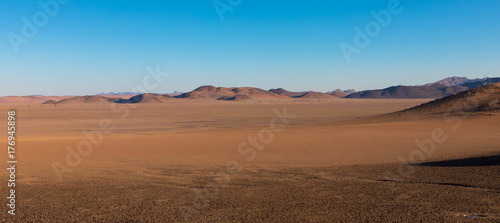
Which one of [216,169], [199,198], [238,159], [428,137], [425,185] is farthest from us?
[428,137]

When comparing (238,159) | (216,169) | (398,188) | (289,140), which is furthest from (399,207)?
(289,140)

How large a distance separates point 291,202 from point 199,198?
5.88 feet

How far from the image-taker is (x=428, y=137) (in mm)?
16797

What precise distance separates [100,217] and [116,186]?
225 cm

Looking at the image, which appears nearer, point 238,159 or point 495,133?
point 238,159

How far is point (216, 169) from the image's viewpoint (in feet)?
33.2

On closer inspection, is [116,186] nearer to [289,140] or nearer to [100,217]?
[100,217]

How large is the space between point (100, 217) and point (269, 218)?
277 centimetres

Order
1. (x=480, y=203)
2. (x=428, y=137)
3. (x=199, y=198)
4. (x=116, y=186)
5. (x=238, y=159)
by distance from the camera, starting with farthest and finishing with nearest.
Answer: (x=428, y=137), (x=238, y=159), (x=116, y=186), (x=199, y=198), (x=480, y=203)

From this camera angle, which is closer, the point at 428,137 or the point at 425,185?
the point at 425,185

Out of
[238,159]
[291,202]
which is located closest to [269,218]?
[291,202]

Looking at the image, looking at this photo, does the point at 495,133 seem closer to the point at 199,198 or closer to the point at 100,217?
the point at 199,198

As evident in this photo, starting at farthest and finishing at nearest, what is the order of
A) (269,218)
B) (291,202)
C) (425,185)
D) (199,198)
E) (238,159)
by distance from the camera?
(238,159)
(425,185)
(199,198)
(291,202)
(269,218)

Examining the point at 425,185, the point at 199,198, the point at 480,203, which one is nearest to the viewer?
the point at 480,203
